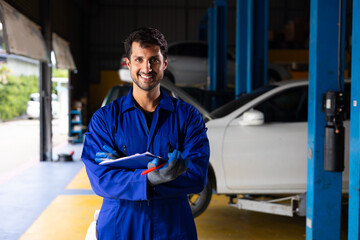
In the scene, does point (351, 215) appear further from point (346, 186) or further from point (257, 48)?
point (257, 48)

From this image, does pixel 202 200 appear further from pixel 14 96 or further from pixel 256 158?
pixel 14 96

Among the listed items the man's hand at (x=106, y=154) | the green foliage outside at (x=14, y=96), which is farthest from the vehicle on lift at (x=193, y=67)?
the green foliage outside at (x=14, y=96)

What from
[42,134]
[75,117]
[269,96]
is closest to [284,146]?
[269,96]

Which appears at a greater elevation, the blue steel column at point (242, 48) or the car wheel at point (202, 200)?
the blue steel column at point (242, 48)

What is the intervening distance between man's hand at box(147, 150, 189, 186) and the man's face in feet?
1.27

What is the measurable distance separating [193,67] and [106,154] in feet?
33.1

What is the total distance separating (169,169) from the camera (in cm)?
167

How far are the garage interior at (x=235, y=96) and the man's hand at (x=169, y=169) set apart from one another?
1935 mm

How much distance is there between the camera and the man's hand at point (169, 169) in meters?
1.67

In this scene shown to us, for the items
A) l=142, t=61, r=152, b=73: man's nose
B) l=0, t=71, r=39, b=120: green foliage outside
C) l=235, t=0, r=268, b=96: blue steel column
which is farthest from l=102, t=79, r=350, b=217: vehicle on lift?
l=0, t=71, r=39, b=120: green foliage outside

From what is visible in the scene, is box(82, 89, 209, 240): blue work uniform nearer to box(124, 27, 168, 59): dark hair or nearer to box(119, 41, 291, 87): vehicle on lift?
box(124, 27, 168, 59): dark hair

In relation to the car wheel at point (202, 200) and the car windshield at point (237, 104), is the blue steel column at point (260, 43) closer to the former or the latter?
the car windshield at point (237, 104)

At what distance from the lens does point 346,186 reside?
487 cm

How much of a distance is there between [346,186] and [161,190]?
363 centimetres
